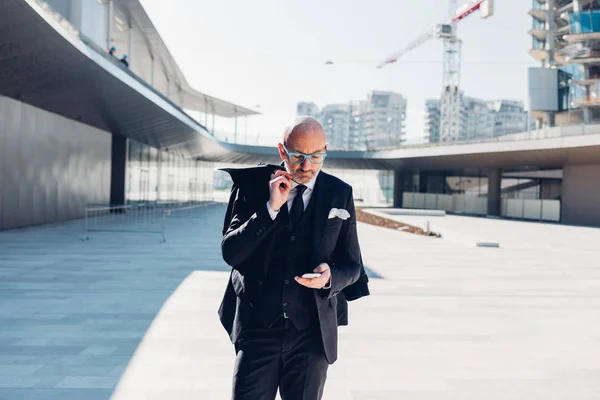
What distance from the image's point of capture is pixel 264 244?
215cm

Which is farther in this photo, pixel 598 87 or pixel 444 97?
pixel 444 97

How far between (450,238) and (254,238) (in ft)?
54.0

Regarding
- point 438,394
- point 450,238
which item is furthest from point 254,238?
point 450,238

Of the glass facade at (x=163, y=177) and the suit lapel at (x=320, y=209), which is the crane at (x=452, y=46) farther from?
the suit lapel at (x=320, y=209)

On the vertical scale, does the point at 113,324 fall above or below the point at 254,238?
below

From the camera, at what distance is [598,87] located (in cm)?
4691

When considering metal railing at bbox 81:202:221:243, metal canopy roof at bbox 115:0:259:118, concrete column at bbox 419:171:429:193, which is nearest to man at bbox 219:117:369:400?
metal railing at bbox 81:202:221:243

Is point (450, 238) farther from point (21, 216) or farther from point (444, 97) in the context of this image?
point (444, 97)

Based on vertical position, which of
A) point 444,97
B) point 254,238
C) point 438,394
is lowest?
point 438,394

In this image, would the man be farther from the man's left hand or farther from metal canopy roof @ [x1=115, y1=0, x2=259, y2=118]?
metal canopy roof @ [x1=115, y1=0, x2=259, y2=118]

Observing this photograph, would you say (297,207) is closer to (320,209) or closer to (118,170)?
(320,209)

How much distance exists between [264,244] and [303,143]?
0.50 meters

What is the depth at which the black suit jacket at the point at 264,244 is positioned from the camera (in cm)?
209

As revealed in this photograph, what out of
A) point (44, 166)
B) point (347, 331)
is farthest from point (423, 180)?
point (347, 331)
